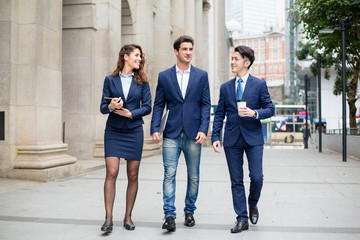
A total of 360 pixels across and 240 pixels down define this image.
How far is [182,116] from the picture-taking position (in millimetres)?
5016

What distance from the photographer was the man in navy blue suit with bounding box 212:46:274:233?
197 inches

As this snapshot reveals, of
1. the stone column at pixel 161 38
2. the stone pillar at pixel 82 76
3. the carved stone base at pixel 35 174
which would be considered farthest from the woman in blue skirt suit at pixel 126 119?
the stone column at pixel 161 38

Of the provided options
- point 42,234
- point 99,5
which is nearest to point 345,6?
point 99,5

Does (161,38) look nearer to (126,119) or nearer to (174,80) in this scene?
(174,80)

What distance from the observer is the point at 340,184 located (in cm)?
926

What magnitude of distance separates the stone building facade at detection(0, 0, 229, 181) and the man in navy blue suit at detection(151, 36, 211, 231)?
4.71 m

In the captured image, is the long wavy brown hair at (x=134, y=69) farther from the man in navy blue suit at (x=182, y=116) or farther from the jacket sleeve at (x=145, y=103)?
the man in navy blue suit at (x=182, y=116)

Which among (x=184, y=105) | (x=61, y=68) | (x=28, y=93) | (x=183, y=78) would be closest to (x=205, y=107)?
(x=184, y=105)

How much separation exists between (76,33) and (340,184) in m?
8.45

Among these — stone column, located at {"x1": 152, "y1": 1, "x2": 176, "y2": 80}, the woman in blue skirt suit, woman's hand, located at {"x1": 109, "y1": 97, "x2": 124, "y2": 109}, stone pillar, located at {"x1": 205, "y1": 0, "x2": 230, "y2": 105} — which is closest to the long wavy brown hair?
the woman in blue skirt suit

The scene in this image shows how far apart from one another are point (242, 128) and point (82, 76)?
9175 mm

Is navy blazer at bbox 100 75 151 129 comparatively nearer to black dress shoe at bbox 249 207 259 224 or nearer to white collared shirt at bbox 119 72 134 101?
white collared shirt at bbox 119 72 134 101

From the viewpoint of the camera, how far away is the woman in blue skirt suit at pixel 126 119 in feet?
16.1

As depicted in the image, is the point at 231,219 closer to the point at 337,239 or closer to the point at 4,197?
the point at 337,239
